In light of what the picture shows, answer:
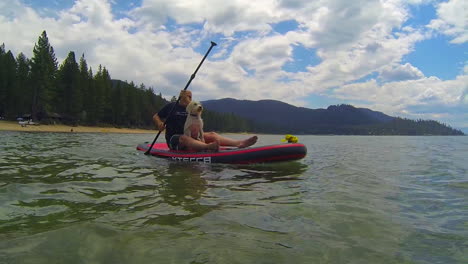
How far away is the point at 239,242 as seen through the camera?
9.00ft

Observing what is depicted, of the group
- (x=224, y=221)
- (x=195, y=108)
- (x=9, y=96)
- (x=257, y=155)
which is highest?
(x=9, y=96)

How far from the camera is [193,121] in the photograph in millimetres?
9742

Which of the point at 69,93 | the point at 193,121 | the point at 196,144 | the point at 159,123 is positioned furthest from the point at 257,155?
the point at 69,93

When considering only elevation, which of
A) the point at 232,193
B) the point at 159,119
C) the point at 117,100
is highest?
the point at 117,100

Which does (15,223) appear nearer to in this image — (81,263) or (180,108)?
(81,263)

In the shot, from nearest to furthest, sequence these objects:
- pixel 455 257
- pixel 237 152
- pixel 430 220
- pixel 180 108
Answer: pixel 455 257
pixel 430 220
pixel 237 152
pixel 180 108

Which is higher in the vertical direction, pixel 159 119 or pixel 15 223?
pixel 159 119

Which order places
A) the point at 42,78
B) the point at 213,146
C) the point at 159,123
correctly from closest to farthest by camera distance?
the point at 213,146 → the point at 159,123 → the point at 42,78

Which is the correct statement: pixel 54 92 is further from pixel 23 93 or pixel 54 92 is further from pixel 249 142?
pixel 249 142

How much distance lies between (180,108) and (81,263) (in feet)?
28.9

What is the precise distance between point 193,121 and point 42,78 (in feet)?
184

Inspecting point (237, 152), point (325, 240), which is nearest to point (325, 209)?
point (325, 240)

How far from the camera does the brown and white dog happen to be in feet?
Result: 31.4

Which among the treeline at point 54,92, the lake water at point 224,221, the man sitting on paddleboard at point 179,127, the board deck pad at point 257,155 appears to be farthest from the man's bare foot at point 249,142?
the treeline at point 54,92
